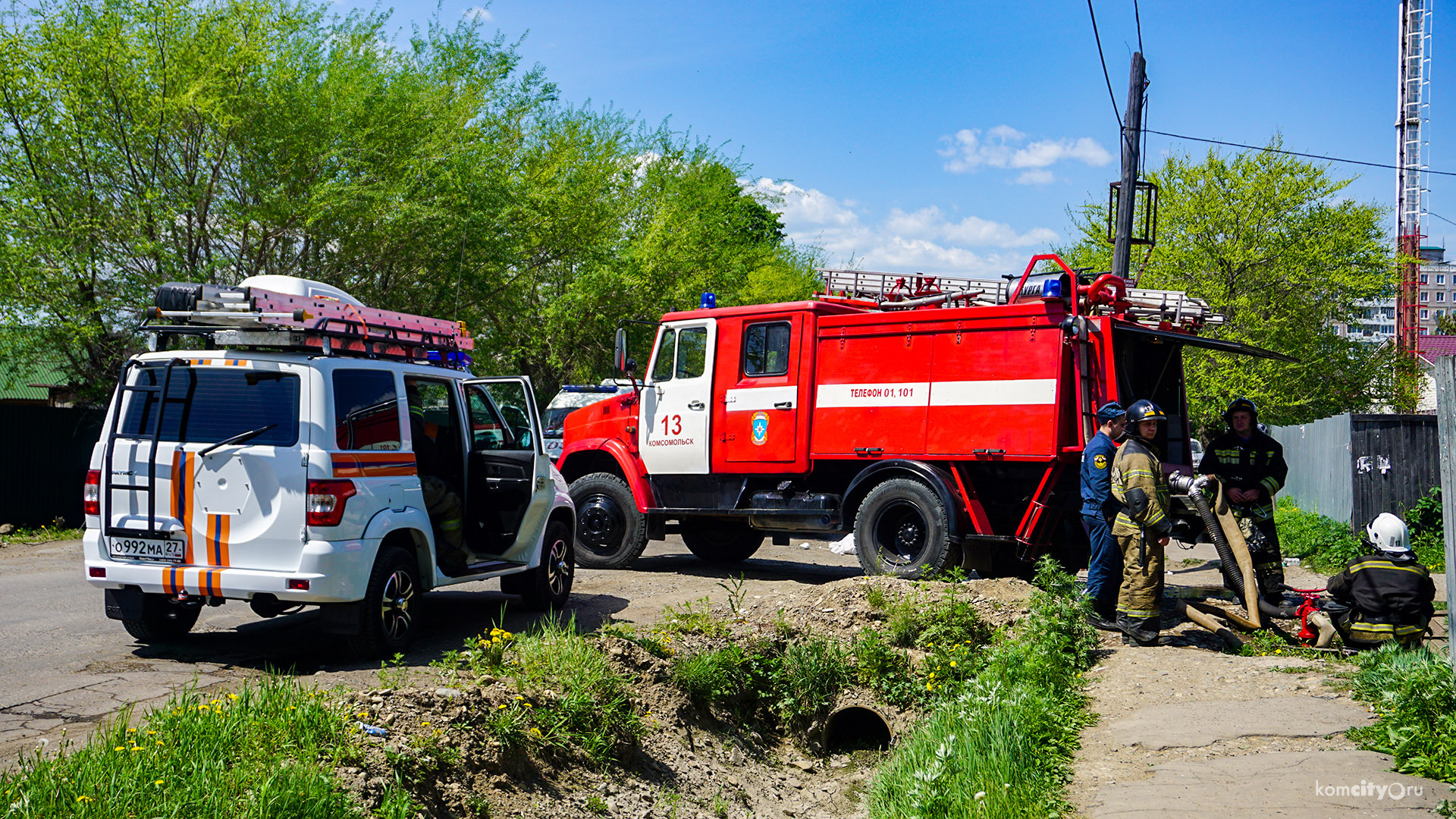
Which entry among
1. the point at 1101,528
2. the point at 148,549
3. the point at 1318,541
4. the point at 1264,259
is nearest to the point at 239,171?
the point at 148,549

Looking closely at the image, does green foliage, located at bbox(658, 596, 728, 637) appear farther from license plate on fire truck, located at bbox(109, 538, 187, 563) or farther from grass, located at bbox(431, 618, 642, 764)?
license plate on fire truck, located at bbox(109, 538, 187, 563)

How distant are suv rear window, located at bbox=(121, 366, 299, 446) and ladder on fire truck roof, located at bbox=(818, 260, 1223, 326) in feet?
20.7

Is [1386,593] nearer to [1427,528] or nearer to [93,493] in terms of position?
[93,493]

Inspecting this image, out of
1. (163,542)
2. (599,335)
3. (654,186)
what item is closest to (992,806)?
(163,542)

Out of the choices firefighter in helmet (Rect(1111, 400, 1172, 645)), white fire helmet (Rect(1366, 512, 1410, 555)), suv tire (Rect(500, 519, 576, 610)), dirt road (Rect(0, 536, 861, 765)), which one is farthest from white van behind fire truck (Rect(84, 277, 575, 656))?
white fire helmet (Rect(1366, 512, 1410, 555))

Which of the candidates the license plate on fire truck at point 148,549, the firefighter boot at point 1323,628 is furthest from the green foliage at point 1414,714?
the license plate on fire truck at point 148,549

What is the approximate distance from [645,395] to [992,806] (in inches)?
319

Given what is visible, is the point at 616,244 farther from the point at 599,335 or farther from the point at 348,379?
the point at 348,379

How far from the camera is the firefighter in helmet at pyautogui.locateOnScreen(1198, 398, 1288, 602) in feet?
30.0

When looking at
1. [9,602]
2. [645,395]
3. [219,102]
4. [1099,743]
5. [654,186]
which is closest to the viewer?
[1099,743]

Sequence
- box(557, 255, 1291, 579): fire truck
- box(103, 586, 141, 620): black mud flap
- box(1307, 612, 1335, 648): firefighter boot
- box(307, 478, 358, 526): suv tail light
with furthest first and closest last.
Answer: box(557, 255, 1291, 579): fire truck → box(1307, 612, 1335, 648): firefighter boot → box(103, 586, 141, 620): black mud flap → box(307, 478, 358, 526): suv tail light

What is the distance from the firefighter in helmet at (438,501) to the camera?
25.7 ft

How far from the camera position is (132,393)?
6887 mm

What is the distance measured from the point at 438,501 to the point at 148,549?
1.92 metres
